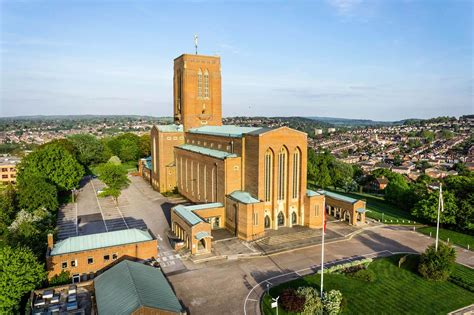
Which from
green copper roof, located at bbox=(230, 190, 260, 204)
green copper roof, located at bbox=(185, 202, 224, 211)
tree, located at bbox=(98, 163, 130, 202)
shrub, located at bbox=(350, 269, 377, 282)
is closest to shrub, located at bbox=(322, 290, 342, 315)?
shrub, located at bbox=(350, 269, 377, 282)

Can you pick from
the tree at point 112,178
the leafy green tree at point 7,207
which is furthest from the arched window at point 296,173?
the leafy green tree at point 7,207

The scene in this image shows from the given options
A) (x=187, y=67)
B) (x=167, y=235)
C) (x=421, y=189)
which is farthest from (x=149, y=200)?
(x=421, y=189)

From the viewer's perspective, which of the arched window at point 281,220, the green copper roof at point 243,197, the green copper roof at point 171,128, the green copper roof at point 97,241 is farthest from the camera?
the green copper roof at point 171,128

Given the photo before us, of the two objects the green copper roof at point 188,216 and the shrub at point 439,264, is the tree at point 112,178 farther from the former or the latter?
the shrub at point 439,264

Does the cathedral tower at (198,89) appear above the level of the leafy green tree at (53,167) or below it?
above

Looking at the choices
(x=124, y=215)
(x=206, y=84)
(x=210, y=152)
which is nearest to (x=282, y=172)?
(x=210, y=152)

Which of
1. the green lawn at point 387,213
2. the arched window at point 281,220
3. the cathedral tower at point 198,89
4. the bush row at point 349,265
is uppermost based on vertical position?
the cathedral tower at point 198,89

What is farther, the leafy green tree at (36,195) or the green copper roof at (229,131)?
the green copper roof at (229,131)
